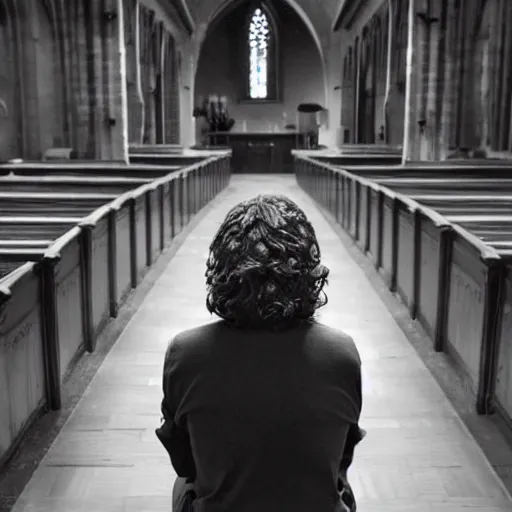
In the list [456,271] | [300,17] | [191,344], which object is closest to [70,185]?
[456,271]

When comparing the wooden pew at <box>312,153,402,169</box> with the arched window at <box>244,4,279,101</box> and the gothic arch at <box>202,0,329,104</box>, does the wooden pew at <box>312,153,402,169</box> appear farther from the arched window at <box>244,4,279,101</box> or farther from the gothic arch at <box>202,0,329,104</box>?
the arched window at <box>244,4,279,101</box>

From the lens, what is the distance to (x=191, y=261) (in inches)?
273

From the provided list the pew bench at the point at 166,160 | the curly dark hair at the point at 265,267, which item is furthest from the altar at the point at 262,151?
the curly dark hair at the point at 265,267

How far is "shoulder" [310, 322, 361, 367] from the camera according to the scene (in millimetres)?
1302

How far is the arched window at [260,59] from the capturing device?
25.3 m

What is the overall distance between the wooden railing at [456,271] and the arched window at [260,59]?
18.9 m

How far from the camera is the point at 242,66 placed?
25234mm

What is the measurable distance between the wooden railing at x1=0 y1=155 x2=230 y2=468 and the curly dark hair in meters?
1.42

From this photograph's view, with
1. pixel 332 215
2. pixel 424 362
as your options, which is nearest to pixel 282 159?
pixel 332 215

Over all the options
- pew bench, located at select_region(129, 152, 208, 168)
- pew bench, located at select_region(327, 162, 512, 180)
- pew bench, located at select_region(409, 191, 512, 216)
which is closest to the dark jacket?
pew bench, located at select_region(409, 191, 512, 216)

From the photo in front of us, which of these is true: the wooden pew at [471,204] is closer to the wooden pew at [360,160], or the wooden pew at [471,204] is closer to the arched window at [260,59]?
the wooden pew at [360,160]

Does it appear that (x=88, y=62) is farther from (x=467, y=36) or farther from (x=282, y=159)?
(x=282, y=159)

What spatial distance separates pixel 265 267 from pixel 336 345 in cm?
20

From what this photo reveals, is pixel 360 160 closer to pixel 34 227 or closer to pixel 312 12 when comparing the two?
pixel 34 227
